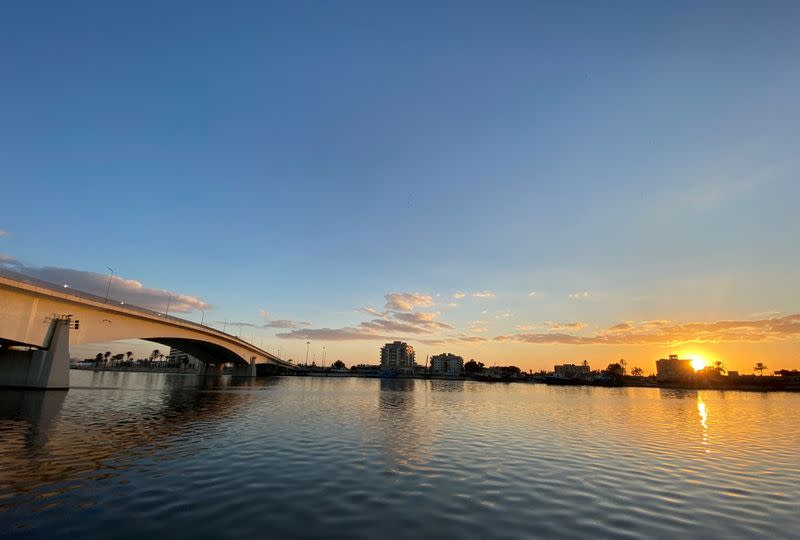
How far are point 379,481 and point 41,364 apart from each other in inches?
2325

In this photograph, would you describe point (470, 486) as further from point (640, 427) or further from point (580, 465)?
point (640, 427)

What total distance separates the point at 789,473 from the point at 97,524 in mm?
30110

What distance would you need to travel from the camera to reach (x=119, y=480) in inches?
611

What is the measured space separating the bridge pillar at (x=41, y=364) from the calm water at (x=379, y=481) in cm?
2409

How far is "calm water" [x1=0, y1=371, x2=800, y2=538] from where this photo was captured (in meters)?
11.6

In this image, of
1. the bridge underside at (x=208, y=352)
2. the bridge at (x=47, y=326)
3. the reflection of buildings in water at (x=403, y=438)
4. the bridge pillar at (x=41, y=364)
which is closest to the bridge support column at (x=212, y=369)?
the bridge underside at (x=208, y=352)

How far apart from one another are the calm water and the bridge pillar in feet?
79.0

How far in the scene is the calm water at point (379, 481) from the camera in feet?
38.2

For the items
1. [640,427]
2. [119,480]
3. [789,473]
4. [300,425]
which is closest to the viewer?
[119,480]

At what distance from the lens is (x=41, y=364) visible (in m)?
52.8

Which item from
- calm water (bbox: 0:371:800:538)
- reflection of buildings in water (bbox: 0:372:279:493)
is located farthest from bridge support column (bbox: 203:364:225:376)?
calm water (bbox: 0:371:800:538)

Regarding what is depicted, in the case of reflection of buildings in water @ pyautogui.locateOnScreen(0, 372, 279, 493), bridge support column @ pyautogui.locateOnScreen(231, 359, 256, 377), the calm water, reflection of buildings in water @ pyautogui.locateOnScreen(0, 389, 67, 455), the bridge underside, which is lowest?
the calm water

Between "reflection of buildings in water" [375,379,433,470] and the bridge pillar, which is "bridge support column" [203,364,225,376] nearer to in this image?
the bridge pillar

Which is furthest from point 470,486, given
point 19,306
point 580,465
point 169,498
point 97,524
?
point 19,306
